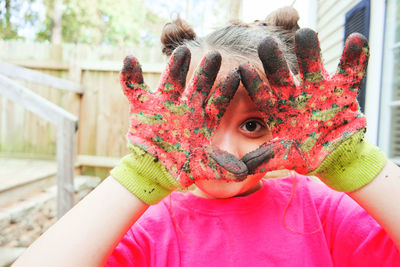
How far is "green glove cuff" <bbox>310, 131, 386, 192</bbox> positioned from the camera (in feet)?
2.46

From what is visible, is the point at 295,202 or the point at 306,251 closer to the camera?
the point at 306,251

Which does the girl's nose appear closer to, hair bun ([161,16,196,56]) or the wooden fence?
hair bun ([161,16,196,56])

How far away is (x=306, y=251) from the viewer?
94cm

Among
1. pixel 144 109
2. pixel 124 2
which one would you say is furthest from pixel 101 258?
pixel 124 2

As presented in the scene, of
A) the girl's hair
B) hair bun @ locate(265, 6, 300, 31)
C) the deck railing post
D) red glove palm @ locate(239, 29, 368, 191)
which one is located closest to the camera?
red glove palm @ locate(239, 29, 368, 191)

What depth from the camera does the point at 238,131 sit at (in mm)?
852

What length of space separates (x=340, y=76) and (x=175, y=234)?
68 cm

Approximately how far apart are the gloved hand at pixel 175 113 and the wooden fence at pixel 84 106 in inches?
176

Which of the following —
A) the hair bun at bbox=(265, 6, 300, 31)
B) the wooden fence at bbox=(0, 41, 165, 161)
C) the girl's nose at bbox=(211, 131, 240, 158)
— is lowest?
the wooden fence at bbox=(0, 41, 165, 161)

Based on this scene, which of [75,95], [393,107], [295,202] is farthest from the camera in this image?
[75,95]

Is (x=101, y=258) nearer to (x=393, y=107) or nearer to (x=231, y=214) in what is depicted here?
(x=231, y=214)

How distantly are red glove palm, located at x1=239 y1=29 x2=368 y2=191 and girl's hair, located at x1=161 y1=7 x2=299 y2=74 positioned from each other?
0.20 metres

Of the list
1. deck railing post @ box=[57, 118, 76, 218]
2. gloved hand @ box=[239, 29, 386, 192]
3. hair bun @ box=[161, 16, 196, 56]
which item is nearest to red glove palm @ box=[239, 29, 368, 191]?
gloved hand @ box=[239, 29, 386, 192]

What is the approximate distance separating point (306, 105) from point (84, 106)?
508 centimetres
